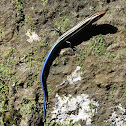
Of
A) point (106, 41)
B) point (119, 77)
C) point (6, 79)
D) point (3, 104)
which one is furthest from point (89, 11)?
point (3, 104)

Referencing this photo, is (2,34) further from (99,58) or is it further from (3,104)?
(99,58)

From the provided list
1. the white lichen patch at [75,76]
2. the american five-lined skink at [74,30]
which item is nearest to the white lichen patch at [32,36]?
the american five-lined skink at [74,30]

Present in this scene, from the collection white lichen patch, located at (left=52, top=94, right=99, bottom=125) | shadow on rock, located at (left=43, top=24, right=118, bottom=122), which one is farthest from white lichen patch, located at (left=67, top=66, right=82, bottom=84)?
shadow on rock, located at (left=43, top=24, right=118, bottom=122)

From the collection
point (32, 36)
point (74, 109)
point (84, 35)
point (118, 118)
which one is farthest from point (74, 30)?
point (118, 118)

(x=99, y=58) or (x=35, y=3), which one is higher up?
(x=35, y=3)

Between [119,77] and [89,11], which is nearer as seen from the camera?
[119,77]

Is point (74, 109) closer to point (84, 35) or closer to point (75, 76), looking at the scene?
point (75, 76)
